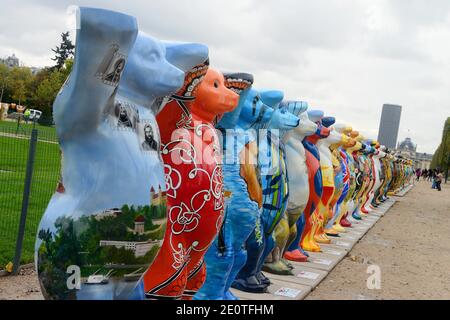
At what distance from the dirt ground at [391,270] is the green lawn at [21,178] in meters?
1.65

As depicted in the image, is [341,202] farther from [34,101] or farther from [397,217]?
[34,101]

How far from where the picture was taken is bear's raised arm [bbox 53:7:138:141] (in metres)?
2.52

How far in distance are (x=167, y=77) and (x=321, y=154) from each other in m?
5.45

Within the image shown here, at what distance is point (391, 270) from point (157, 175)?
21.0 ft

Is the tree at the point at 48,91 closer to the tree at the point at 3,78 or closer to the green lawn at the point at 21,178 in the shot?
the tree at the point at 3,78

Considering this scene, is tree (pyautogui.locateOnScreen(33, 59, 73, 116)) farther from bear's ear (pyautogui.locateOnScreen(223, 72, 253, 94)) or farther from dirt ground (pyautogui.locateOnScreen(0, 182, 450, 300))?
bear's ear (pyautogui.locateOnScreen(223, 72, 253, 94))

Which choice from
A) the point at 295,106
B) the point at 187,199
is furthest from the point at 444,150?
the point at 187,199

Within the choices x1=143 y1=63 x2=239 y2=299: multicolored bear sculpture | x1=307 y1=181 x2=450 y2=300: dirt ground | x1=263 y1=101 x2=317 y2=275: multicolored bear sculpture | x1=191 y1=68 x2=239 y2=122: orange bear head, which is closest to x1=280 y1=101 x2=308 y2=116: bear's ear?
x1=263 y1=101 x2=317 y2=275: multicolored bear sculpture

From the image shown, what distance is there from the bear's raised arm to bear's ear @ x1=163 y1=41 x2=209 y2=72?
2.64 feet

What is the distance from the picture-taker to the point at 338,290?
672cm

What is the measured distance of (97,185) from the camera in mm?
2682

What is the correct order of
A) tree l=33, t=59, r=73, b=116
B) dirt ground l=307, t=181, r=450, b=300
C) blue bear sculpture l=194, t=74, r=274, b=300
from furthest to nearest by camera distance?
tree l=33, t=59, r=73, b=116 < dirt ground l=307, t=181, r=450, b=300 < blue bear sculpture l=194, t=74, r=274, b=300

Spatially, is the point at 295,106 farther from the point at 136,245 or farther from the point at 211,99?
the point at 136,245

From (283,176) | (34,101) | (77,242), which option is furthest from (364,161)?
(34,101)
